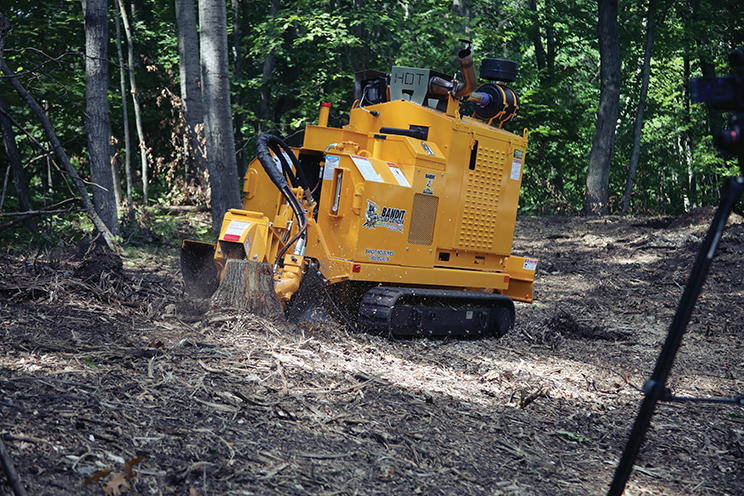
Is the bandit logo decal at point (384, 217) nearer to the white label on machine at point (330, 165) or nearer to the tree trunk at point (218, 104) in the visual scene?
the white label on machine at point (330, 165)

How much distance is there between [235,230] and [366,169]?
4.75 ft

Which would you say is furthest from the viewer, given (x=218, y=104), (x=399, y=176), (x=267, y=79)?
(x=267, y=79)

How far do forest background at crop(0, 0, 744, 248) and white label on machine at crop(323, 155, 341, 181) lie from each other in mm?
4498

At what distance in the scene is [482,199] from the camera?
7.57 m

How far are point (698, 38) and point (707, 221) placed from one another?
8445mm

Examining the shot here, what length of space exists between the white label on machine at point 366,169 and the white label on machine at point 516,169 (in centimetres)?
213

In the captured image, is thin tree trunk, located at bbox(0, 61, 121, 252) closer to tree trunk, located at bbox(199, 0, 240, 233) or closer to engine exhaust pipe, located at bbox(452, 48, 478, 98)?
tree trunk, located at bbox(199, 0, 240, 233)

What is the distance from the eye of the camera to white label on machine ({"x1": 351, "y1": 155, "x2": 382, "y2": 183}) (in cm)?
646

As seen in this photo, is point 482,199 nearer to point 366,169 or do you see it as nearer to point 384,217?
point 384,217

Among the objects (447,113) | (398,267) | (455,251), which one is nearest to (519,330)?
(455,251)

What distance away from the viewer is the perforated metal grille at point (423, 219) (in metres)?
6.92

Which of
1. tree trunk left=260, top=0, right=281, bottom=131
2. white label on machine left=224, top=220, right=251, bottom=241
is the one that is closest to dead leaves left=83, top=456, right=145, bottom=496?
white label on machine left=224, top=220, right=251, bottom=241

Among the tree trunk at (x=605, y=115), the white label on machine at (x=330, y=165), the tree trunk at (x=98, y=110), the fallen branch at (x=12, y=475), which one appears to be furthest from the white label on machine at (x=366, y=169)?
the tree trunk at (x=605, y=115)

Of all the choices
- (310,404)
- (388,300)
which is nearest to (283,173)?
(388,300)
